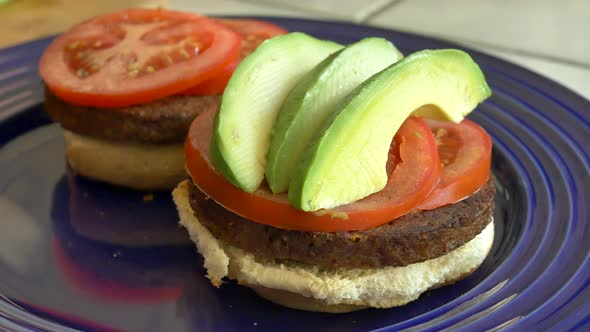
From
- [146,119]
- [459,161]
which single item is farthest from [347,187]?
[146,119]

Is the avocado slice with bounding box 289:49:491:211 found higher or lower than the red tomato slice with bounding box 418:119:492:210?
higher

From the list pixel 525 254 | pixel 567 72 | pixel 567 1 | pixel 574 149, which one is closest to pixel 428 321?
pixel 525 254

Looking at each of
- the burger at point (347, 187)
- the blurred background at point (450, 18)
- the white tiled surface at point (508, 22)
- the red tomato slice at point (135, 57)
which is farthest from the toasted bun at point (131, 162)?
the white tiled surface at point (508, 22)

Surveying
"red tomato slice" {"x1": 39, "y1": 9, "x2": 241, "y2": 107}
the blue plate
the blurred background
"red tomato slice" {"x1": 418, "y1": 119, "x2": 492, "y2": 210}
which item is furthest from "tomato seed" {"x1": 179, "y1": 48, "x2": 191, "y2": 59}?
the blurred background

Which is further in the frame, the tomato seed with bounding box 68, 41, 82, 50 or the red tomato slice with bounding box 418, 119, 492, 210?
the tomato seed with bounding box 68, 41, 82, 50

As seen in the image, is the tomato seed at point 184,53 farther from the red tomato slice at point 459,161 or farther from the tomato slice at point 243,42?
the red tomato slice at point 459,161

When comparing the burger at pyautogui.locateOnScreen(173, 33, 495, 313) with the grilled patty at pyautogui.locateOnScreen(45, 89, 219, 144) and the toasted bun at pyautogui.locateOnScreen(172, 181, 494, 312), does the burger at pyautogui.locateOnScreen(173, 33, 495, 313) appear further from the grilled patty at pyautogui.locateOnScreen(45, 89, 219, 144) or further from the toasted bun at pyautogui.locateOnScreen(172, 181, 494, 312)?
the grilled patty at pyautogui.locateOnScreen(45, 89, 219, 144)


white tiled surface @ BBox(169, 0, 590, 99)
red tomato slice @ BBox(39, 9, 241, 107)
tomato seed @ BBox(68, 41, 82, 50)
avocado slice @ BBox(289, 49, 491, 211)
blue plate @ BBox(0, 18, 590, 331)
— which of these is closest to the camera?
avocado slice @ BBox(289, 49, 491, 211)

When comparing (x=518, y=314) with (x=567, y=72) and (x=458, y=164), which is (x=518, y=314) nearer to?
(x=458, y=164)

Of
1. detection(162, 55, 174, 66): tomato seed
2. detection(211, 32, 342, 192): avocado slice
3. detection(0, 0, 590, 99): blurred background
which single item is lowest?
detection(0, 0, 590, 99): blurred background
